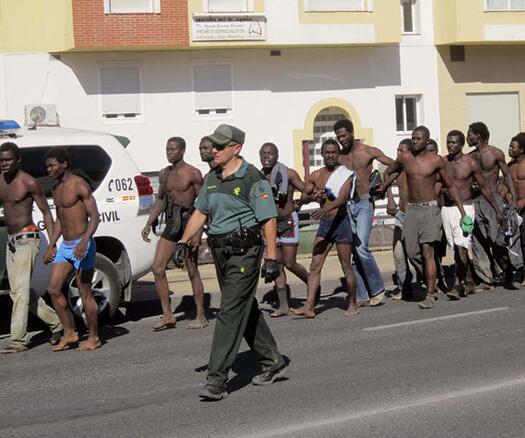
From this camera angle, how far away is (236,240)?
26.9 ft

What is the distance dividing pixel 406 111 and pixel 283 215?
55.3 ft

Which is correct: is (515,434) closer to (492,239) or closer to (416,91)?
(492,239)

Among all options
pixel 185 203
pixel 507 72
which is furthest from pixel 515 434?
→ pixel 507 72

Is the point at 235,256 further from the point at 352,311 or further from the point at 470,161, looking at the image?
the point at 470,161

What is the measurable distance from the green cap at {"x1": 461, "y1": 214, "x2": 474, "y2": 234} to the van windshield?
4.05 meters

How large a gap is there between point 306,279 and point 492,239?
8.67 ft

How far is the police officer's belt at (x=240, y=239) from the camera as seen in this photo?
8203mm

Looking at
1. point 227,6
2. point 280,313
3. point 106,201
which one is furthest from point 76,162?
point 227,6

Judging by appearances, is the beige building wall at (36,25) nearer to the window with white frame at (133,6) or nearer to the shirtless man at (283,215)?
the window with white frame at (133,6)

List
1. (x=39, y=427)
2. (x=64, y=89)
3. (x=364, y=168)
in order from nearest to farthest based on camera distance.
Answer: (x=39, y=427)
(x=364, y=168)
(x=64, y=89)

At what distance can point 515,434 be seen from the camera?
6.94 metres

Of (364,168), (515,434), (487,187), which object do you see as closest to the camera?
(515,434)

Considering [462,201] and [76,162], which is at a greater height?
[76,162]

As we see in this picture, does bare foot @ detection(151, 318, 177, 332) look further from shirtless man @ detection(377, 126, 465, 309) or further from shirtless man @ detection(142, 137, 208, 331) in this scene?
A: shirtless man @ detection(377, 126, 465, 309)
